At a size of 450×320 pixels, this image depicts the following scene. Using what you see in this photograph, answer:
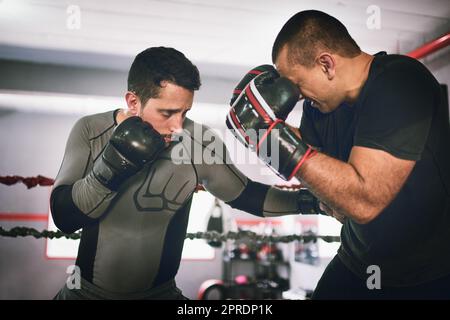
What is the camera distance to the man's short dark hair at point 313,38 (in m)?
1.25

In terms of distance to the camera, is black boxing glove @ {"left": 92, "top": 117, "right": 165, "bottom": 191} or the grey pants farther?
the grey pants

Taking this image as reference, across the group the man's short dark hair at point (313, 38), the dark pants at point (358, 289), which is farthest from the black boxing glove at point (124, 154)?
the dark pants at point (358, 289)

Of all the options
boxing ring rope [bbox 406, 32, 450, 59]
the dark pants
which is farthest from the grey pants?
boxing ring rope [bbox 406, 32, 450, 59]

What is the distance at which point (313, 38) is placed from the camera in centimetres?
125

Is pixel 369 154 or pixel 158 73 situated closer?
pixel 369 154

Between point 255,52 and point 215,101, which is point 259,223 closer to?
point 215,101

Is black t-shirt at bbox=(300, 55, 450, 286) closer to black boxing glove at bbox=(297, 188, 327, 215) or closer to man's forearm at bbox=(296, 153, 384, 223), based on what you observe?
man's forearm at bbox=(296, 153, 384, 223)

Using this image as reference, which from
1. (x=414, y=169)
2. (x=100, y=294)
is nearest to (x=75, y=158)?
(x=100, y=294)

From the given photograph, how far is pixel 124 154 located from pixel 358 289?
36.4 inches

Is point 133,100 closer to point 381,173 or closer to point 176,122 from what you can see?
point 176,122

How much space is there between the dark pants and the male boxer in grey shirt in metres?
0.30

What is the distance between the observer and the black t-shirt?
1.06 m

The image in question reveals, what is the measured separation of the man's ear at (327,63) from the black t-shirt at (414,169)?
121 mm

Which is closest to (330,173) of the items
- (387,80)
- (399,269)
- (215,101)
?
(387,80)
